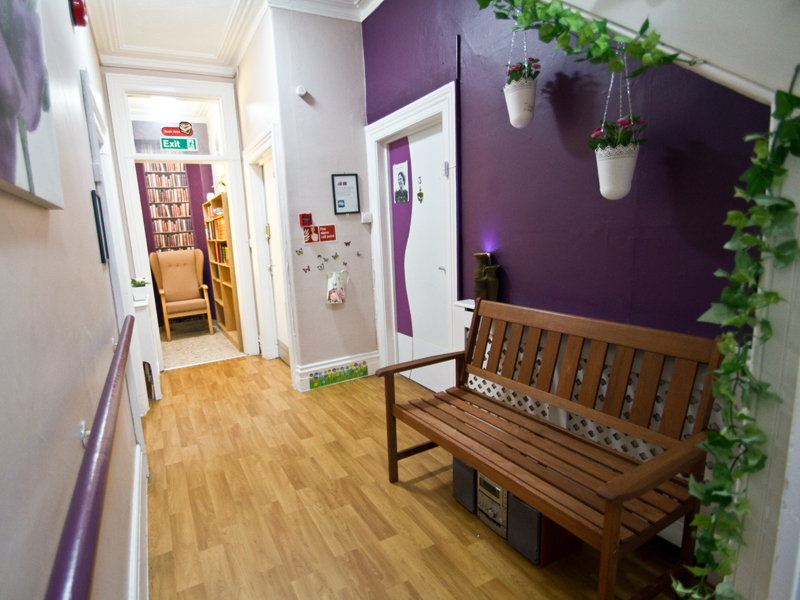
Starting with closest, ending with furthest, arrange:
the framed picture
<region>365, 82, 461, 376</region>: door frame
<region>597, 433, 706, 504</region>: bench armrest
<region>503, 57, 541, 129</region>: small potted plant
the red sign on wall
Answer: the framed picture → <region>597, 433, 706, 504</region>: bench armrest → <region>503, 57, 541, 129</region>: small potted plant → <region>365, 82, 461, 376</region>: door frame → the red sign on wall

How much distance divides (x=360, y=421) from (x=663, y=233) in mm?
2144

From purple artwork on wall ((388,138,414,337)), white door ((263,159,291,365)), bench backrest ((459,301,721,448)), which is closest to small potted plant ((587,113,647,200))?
bench backrest ((459,301,721,448))

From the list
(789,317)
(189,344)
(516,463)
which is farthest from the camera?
(189,344)

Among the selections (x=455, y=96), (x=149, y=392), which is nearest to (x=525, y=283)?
(x=455, y=96)

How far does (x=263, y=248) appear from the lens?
439 cm

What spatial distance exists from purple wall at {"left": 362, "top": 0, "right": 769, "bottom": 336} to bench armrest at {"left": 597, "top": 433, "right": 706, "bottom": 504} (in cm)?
48

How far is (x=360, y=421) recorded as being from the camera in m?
3.00

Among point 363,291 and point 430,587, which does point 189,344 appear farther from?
point 430,587

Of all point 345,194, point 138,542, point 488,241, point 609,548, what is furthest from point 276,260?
point 609,548

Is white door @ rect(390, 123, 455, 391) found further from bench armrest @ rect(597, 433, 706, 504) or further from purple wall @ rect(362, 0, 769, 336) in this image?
bench armrest @ rect(597, 433, 706, 504)

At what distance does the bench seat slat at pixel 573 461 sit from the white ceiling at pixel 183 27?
3.25 m

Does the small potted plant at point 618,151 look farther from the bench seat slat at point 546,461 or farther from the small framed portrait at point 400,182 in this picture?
the small framed portrait at point 400,182

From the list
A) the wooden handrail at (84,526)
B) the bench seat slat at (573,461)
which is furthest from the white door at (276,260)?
the wooden handrail at (84,526)

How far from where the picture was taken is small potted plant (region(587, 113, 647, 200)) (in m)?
1.55
